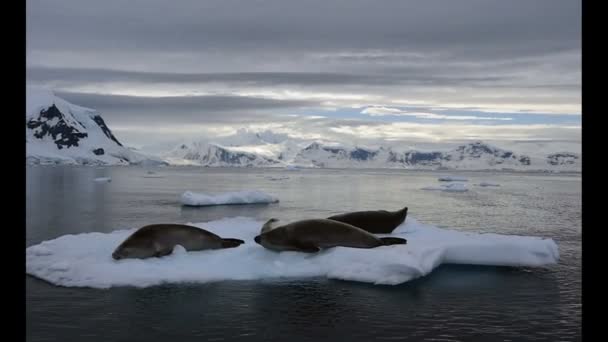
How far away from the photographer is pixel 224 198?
35.0m

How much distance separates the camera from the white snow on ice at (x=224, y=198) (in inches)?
1325

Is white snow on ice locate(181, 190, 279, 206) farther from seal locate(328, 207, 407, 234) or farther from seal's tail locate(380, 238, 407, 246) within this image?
seal's tail locate(380, 238, 407, 246)

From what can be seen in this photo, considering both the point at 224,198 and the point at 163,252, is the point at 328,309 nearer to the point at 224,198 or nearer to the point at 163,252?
the point at 163,252

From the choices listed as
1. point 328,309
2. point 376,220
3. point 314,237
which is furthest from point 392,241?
point 328,309

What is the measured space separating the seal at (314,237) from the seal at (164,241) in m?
1.29

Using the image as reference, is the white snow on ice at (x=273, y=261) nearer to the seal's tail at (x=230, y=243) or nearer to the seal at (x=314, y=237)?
the seal at (x=314, y=237)

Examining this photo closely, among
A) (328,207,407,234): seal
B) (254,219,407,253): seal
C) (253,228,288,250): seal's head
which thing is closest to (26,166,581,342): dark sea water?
Answer: (254,219,407,253): seal

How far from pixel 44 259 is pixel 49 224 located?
9.97 meters

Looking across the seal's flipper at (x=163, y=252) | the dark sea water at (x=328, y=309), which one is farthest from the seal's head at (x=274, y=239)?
the seal's flipper at (x=163, y=252)

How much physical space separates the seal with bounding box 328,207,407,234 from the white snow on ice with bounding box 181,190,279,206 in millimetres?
17040
